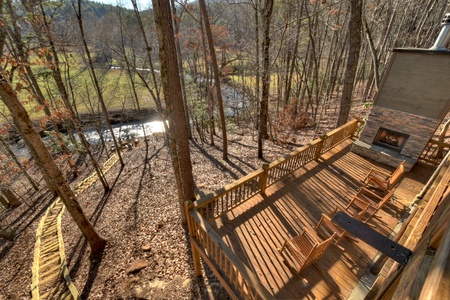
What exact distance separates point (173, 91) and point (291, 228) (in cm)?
456

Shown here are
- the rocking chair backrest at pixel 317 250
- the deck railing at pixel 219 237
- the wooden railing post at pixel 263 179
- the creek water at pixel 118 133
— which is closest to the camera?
the deck railing at pixel 219 237

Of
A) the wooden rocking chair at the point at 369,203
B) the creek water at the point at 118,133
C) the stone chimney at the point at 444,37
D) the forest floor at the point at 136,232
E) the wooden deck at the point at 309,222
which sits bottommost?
the creek water at the point at 118,133

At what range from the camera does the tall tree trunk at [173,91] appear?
4.23 meters

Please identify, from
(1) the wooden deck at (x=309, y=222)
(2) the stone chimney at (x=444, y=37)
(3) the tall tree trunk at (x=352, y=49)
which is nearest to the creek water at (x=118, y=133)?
(1) the wooden deck at (x=309, y=222)

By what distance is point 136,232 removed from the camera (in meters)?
6.94

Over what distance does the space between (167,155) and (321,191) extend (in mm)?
10321

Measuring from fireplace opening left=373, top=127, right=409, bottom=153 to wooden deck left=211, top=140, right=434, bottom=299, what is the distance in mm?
766

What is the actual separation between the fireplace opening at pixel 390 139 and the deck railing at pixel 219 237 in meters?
1.56

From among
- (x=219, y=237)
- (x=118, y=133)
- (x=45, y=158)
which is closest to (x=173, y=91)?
(x=219, y=237)

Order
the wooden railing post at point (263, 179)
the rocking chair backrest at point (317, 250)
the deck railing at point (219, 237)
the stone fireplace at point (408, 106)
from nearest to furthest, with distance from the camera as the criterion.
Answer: the deck railing at point (219, 237) → the rocking chair backrest at point (317, 250) → the wooden railing post at point (263, 179) → the stone fireplace at point (408, 106)

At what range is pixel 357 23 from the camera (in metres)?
7.10

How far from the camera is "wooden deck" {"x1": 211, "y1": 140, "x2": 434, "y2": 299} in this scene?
3.96 m

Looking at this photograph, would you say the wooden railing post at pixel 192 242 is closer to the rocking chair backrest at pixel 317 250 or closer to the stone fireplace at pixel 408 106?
the rocking chair backrest at pixel 317 250

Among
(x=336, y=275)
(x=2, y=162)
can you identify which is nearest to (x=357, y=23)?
(x=336, y=275)
